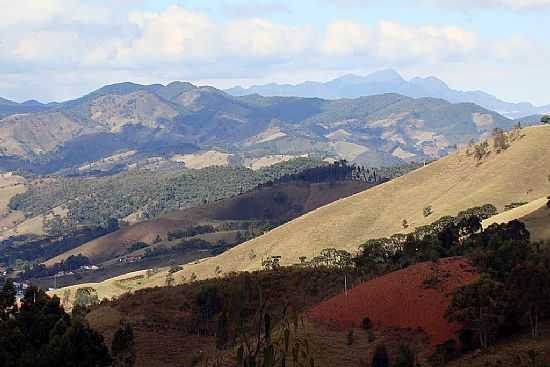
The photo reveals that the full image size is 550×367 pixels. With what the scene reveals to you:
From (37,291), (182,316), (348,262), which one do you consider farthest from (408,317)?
(348,262)

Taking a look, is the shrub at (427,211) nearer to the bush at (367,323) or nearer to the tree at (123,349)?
the bush at (367,323)

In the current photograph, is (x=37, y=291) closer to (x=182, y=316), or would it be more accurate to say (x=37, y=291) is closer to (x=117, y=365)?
(x=117, y=365)

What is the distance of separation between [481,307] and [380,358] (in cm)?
946

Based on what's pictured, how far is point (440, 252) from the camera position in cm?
9912

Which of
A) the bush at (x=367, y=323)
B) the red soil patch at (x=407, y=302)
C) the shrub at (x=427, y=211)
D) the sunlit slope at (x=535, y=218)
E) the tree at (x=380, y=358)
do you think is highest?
the shrub at (x=427, y=211)

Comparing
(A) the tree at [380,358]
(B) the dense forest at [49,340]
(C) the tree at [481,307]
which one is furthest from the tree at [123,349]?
(C) the tree at [481,307]

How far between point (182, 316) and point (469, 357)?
4406 centimetres

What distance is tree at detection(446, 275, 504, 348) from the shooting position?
2100 inches

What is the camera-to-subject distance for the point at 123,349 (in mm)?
61875

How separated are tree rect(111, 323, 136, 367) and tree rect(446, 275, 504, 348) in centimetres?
3095

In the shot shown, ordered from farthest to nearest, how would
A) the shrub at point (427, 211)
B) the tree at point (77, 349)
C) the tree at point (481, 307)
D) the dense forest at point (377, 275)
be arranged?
the shrub at point (427, 211)
the tree at point (481, 307)
the tree at point (77, 349)
the dense forest at point (377, 275)

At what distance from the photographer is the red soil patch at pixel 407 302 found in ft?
212

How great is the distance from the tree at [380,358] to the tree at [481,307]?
692 cm

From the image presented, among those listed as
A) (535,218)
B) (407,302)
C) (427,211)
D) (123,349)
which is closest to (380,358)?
(407,302)
